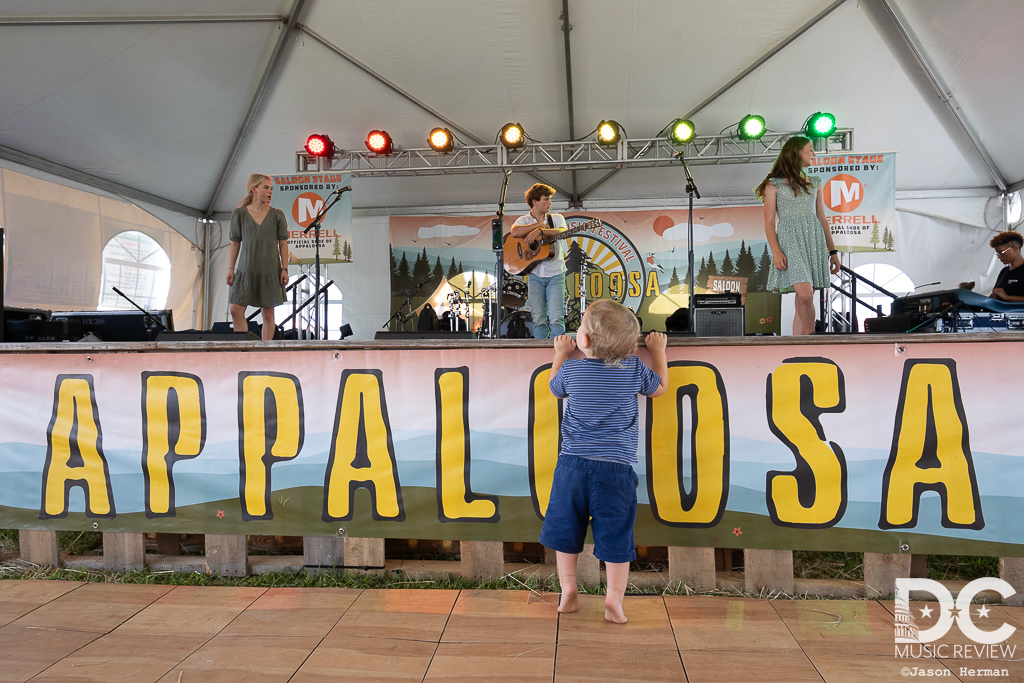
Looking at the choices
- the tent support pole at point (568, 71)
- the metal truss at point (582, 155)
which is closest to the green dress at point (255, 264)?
the metal truss at point (582, 155)

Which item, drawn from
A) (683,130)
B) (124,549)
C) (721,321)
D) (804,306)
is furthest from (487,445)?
(683,130)

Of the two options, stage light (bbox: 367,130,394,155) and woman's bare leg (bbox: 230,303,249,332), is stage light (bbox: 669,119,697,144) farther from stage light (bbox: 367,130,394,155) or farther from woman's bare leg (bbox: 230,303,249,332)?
woman's bare leg (bbox: 230,303,249,332)

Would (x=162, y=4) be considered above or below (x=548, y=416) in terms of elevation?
above

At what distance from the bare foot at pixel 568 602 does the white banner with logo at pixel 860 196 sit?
19.4 feet

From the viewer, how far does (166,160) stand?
23.4 feet

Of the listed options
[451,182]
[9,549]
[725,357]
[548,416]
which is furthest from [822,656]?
[451,182]

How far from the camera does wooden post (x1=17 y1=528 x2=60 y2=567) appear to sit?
2494 millimetres

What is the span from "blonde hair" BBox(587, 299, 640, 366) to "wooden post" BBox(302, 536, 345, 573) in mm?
1395

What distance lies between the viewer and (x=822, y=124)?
6.32 metres

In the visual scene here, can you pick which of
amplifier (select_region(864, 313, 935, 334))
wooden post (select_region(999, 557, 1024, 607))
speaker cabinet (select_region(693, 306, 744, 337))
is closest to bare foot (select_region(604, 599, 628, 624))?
wooden post (select_region(999, 557, 1024, 607))

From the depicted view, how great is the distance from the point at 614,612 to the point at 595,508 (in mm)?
378

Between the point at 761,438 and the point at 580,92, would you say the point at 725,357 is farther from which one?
the point at 580,92

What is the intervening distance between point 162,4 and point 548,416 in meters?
A: 5.59

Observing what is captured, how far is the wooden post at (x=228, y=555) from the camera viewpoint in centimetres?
239
